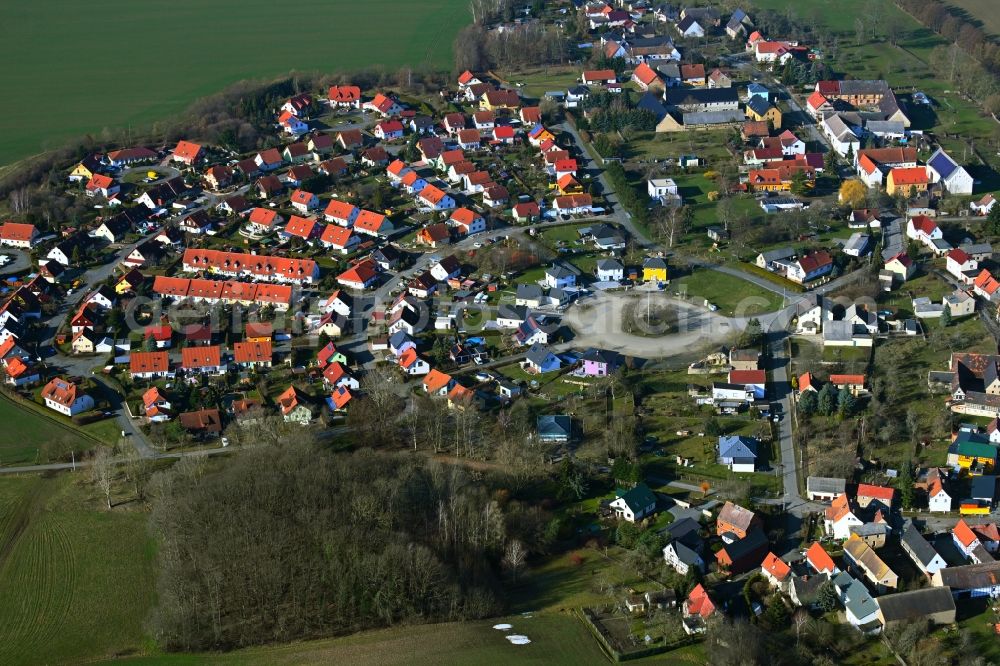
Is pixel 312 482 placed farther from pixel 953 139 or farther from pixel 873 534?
pixel 953 139

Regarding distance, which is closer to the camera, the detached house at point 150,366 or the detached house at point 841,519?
the detached house at point 841,519

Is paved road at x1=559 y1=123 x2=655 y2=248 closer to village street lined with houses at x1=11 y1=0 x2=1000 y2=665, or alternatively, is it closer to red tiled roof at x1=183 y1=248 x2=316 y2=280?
village street lined with houses at x1=11 y1=0 x2=1000 y2=665

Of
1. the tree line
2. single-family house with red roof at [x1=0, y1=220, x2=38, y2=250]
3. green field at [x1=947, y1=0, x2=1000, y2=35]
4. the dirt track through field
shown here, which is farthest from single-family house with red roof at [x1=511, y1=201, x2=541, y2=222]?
green field at [x1=947, y1=0, x2=1000, y2=35]

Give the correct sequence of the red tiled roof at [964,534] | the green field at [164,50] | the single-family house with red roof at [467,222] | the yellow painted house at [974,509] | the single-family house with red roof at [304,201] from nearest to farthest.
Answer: the red tiled roof at [964,534] → the yellow painted house at [974,509] → the single-family house with red roof at [467,222] → the single-family house with red roof at [304,201] → the green field at [164,50]

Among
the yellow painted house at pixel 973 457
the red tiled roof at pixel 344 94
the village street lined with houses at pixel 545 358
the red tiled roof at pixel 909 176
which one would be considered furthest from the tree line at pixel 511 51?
the yellow painted house at pixel 973 457

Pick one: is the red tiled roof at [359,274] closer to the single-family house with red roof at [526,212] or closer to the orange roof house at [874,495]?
the single-family house with red roof at [526,212]

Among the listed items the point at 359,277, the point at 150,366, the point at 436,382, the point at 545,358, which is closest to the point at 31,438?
the point at 150,366

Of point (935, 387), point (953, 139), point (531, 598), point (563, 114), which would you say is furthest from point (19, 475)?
point (953, 139)
